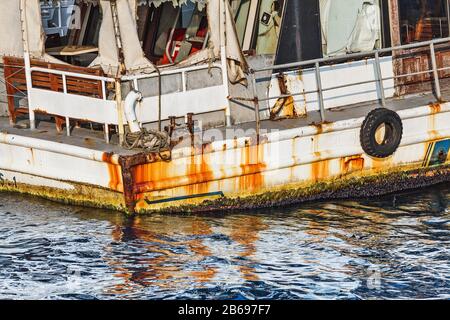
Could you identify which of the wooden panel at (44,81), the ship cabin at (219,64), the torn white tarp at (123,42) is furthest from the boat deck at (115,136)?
the torn white tarp at (123,42)

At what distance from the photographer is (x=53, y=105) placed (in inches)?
675

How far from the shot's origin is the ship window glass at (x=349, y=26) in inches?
702

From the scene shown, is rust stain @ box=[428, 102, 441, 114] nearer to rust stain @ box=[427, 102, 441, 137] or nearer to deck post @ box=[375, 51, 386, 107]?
rust stain @ box=[427, 102, 441, 137]

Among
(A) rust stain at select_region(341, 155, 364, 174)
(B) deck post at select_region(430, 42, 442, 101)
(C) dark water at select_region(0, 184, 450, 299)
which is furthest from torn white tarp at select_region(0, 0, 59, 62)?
(B) deck post at select_region(430, 42, 442, 101)

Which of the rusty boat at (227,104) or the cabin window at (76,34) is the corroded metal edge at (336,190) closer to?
the rusty boat at (227,104)

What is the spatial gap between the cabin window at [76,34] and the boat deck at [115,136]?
1.07 m

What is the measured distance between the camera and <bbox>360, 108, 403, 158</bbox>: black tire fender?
56.4 ft

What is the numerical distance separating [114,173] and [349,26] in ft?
13.8

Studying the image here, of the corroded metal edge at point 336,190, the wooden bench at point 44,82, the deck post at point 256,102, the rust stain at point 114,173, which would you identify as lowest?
the corroded metal edge at point 336,190

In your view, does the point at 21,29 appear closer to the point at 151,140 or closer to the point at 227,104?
the point at 151,140

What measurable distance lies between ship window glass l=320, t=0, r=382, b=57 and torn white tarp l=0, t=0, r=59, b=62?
3.80 meters
